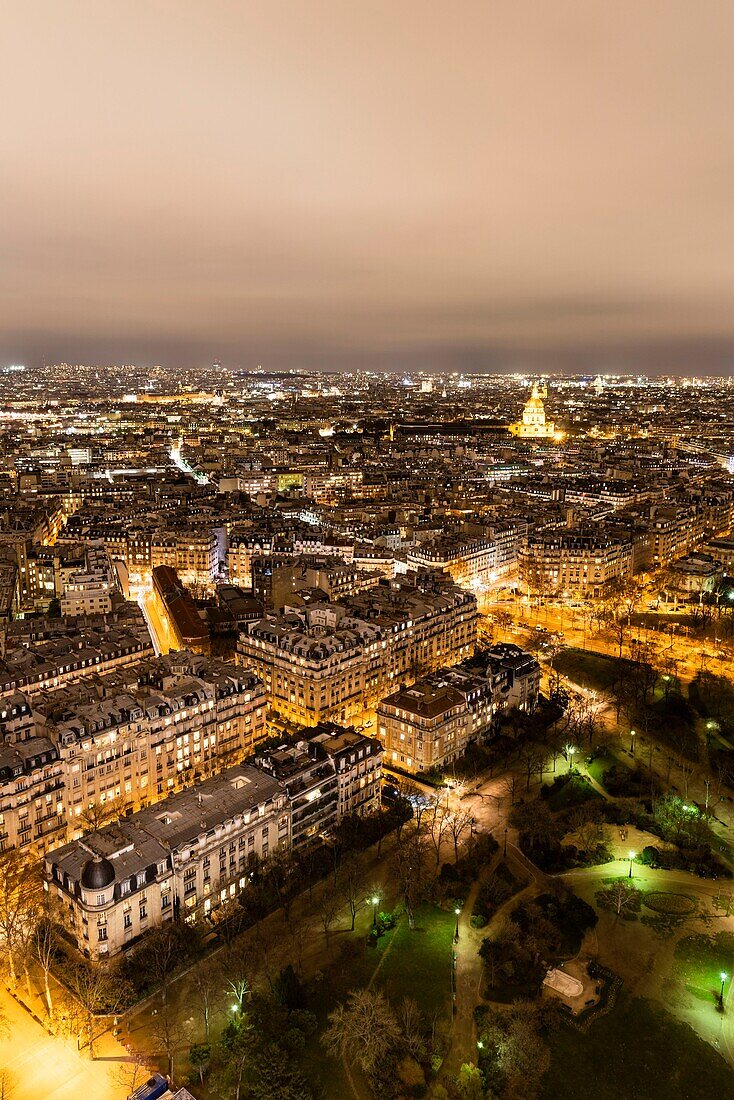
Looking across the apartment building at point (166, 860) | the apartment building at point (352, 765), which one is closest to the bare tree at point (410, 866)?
the apartment building at point (352, 765)

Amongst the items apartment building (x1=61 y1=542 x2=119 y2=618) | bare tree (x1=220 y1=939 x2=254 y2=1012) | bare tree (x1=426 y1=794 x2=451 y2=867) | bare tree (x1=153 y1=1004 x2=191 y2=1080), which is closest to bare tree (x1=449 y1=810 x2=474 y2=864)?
bare tree (x1=426 y1=794 x2=451 y2=867)

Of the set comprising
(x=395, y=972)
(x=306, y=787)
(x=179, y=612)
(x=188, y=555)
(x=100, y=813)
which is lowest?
(x=395, y=972)

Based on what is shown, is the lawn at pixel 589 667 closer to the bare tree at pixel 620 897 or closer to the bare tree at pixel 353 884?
the bare tree at pixel 620 897

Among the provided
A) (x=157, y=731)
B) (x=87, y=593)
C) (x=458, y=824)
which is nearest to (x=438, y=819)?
Result: (x=458, y=824)

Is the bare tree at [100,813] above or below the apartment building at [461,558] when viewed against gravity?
below

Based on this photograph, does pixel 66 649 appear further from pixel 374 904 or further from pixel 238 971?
pixel 374 904

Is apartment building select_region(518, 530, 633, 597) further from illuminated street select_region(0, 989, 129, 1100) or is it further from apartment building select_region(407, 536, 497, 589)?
illuminated street select_region(0, 989, 129, 1100)
